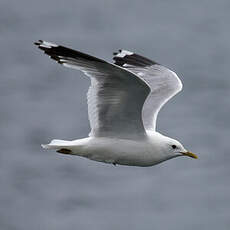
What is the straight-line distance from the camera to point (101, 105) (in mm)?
7688

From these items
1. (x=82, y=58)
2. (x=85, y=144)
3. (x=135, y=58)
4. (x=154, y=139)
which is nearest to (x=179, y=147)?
(x=154, y=139)

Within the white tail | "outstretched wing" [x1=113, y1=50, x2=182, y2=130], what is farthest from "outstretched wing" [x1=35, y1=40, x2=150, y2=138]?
"outstretched wing" [x1=113, y1=50, x2=182, y2=130]

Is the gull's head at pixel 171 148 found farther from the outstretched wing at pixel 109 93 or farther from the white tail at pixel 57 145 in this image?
the white tail at pixel 57 145

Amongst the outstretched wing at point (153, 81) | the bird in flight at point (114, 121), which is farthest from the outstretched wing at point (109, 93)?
the outstretched wing at point (153, 81)

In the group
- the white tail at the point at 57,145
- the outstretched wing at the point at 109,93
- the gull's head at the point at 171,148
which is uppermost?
the outstretched wing at the point at 109,93

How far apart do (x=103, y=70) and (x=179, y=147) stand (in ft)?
4.96

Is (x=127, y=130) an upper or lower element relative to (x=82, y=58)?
lower

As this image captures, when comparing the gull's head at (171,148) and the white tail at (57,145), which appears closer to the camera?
the white tail at (57,145)

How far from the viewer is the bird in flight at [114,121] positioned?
712 cm

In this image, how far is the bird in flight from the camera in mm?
7125

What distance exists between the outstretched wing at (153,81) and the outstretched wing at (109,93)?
2.45ft

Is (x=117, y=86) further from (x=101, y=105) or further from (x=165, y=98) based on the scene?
(x=165, y=98)

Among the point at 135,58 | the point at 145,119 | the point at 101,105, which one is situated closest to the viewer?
the point at 101,105

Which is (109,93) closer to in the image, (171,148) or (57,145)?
(57,145)
